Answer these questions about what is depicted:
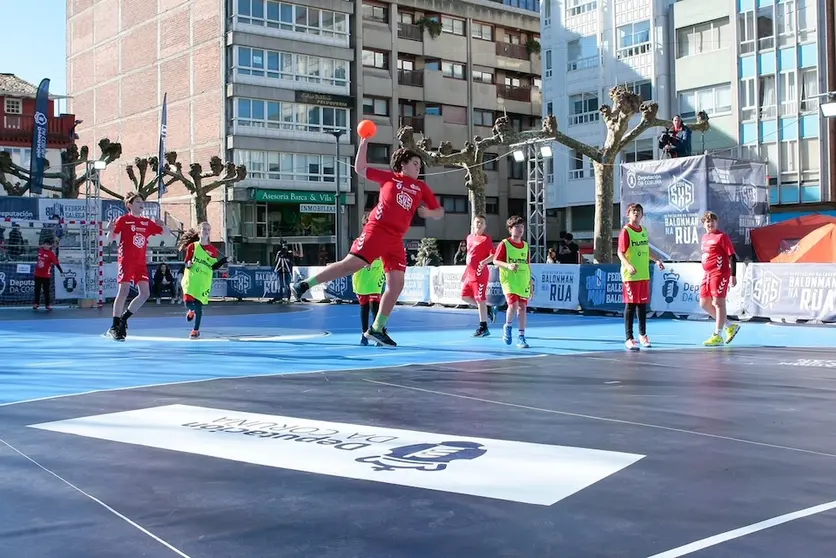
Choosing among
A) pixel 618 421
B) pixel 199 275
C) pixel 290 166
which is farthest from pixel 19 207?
pixel 618 421

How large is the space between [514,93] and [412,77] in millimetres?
8380

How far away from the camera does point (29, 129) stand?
5309cm

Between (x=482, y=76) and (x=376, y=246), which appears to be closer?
(x=376, y=246)

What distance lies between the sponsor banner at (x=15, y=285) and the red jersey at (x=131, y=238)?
15.4m

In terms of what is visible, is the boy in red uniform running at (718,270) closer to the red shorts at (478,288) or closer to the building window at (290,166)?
the red shorts at (478,288)

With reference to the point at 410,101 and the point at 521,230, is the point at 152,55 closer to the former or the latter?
the point at 410,101

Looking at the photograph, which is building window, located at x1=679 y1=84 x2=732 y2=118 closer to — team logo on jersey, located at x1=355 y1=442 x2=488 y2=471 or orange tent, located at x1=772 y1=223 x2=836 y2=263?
orange tent, located at x1=772 y1=223 x2=836 y2=263

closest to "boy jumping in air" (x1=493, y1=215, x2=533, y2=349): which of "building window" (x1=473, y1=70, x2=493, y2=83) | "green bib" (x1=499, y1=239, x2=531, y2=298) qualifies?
"green bib" (x1=499, y1=239, x2=531, y2=298)

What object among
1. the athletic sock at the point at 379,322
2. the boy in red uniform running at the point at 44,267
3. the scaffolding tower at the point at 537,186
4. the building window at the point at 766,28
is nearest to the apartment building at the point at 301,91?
the building window at the point at 766,28

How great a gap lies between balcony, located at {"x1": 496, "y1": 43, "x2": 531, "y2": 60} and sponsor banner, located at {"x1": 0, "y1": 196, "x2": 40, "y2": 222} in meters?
34.1

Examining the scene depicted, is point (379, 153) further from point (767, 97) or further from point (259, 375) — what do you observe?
point (259, 375)

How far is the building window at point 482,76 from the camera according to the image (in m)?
56.8

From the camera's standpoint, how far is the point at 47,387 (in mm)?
7684

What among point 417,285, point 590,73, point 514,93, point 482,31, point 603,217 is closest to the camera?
point 417,285
